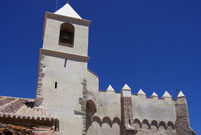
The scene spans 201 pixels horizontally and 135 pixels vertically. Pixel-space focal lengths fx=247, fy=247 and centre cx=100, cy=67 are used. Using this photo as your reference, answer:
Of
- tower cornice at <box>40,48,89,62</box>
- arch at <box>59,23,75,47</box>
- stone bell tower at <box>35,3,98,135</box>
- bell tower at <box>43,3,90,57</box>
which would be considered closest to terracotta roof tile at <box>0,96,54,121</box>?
stone bell tower at <box>35,3,98,135</box>

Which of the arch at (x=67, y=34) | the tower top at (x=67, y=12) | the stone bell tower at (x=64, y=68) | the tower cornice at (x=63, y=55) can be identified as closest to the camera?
the stone bell tower at (x=64, y=68)

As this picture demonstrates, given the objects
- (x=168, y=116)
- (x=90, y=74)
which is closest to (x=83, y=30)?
(x=90, y=74)

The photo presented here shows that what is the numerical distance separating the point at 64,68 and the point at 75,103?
2.04 metres

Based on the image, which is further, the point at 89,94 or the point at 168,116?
the point at 168,116

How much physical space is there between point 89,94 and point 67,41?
366 centimetres

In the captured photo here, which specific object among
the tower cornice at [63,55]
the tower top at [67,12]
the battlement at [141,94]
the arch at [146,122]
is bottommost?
the arch at [146,122]

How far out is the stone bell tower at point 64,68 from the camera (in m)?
12.1

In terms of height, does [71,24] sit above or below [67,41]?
above

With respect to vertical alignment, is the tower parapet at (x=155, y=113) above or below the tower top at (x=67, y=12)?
below

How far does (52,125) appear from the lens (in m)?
9.97

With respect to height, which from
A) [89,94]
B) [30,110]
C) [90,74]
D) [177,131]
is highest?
[90,74]

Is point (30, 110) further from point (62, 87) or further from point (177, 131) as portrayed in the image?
point (177, 131)

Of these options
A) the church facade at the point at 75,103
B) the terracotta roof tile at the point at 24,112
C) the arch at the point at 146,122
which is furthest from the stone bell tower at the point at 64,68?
the arch at the point at 146,122

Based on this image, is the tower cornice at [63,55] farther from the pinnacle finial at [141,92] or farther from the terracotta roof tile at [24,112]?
the pinnacle finial at [141,92]
